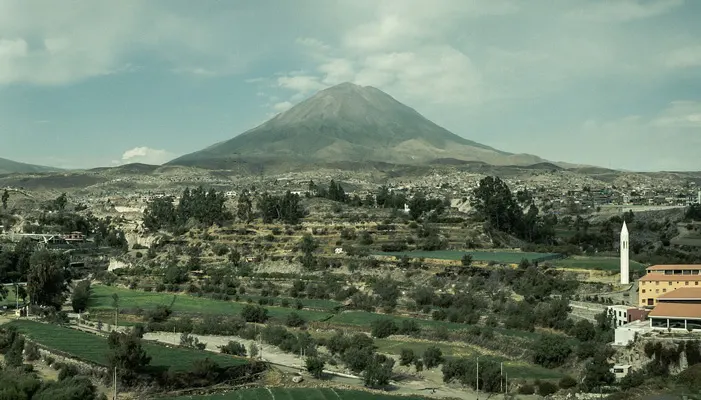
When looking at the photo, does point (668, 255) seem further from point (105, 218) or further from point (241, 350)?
point (105, 218)

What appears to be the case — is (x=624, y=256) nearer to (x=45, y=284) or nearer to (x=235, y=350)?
(x=235, y=350)

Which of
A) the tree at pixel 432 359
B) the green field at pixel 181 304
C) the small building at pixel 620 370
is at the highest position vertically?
the small building at pixel 620 370

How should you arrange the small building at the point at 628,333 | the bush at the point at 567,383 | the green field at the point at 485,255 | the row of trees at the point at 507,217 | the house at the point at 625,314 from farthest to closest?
the row of trees at the point at 507,217, the green field at the point at 485,255, the house at the point at 625,314, the small building at the point at 628,333, the bush at the point at 567,383

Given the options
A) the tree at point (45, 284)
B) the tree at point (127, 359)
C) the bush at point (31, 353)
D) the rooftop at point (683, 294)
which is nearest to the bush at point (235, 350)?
the tree at point (127, 359)

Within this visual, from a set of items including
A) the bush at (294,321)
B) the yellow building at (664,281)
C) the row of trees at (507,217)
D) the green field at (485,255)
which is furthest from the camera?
the row of trees at (507,217)

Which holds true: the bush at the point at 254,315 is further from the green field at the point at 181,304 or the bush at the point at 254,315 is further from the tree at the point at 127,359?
the tree at the point at 127,359

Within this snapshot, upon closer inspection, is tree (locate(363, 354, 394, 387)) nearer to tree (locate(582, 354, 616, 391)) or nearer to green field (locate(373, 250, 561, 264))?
tree (locate(582, 354, 616, 391))

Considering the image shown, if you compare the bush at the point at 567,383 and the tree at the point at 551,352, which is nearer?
the bush at the point at 567,383

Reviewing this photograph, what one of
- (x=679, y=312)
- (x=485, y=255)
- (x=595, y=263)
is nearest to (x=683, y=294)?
(x=679, y=312)
